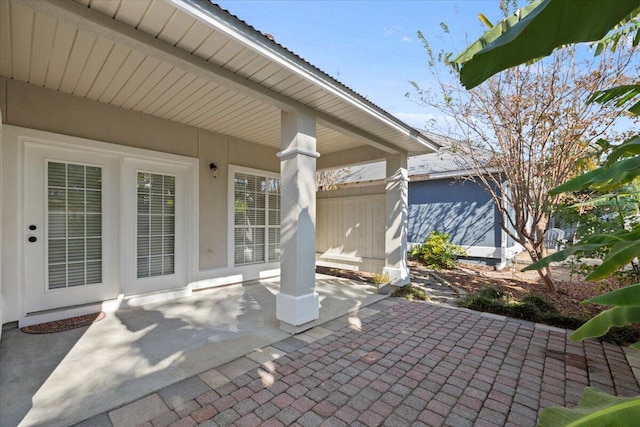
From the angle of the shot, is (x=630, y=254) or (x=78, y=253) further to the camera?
(x=78, y=253)

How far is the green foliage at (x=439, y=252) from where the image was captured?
850cm

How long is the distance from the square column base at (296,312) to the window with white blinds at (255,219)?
2601 millimetres

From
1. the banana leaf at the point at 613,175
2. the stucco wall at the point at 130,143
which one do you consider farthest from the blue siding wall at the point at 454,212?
the banana leaf at the point at 613,175

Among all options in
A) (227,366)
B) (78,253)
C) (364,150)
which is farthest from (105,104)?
(364,150)

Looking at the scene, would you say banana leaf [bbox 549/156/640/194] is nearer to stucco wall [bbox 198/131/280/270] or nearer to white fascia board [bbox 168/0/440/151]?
white fascia board [bbox 168/0/440/151]

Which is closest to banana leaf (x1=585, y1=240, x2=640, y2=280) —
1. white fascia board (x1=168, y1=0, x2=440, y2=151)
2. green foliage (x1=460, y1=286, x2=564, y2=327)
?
green foliage (x1=460, y1=286, x2=564, y2=327)

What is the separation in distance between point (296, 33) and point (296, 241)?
456 cm

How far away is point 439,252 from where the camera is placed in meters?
8.66

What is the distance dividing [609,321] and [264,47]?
11.3 feet

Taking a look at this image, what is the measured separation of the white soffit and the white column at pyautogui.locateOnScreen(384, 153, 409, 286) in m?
1.22

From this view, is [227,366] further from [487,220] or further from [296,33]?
[487,220]

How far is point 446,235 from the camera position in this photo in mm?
8984

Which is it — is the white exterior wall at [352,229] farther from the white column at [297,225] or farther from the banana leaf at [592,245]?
the banana leaf at [592,245]

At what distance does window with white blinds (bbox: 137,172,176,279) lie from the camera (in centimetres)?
474
